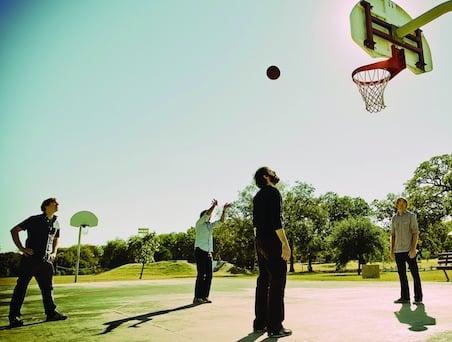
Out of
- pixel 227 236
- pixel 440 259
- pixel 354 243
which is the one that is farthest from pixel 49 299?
pixel 227 236

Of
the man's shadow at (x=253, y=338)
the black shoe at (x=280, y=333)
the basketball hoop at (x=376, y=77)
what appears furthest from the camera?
the basketball hoop at (x=376, y=77)

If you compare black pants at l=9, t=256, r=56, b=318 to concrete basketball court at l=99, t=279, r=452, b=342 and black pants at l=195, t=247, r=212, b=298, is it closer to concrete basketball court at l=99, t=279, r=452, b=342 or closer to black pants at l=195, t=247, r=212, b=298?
concrete basketball court at l=99, t=279, r=452, b=342

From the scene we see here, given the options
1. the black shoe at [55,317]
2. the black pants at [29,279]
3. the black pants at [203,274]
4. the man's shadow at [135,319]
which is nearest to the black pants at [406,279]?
the black pants at [203,274]

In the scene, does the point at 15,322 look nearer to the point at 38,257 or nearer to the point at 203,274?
the point at 38,257

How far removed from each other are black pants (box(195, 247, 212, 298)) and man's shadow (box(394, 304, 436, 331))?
3.94 metres

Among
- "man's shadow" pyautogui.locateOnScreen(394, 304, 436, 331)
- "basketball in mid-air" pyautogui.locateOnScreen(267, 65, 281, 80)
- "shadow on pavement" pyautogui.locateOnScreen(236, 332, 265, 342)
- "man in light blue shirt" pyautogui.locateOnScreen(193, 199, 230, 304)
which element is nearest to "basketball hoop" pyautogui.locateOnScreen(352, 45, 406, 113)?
"basketball in mid-air" pyautogui.locateOnScreen(267, 65, 281, 80)

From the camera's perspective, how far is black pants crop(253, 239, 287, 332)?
4.62m

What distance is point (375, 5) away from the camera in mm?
8516

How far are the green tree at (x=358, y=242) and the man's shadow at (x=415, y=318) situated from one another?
4609cm

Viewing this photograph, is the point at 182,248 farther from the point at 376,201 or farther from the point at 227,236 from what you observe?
the point at 376,201

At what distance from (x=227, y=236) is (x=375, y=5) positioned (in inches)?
2138

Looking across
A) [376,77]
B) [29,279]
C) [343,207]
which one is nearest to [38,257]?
[29,279]

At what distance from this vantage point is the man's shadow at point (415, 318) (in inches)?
189

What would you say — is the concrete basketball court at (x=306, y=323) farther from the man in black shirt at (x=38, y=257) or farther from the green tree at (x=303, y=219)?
the green tree at (x=303, y=219)
